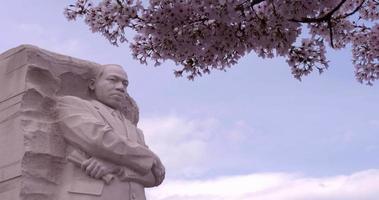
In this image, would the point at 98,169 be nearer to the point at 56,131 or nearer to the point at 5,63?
the point at 56,131

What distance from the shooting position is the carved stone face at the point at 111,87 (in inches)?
267

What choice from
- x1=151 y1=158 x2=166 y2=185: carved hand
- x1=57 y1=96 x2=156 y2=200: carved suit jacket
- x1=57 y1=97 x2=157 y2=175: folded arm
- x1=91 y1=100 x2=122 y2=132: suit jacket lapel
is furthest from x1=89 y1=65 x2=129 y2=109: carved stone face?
x1=151 y1=158 x2=166 y2=185: carved hand

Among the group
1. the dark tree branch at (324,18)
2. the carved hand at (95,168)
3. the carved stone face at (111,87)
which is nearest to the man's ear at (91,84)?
the carved stone face at (111,87)

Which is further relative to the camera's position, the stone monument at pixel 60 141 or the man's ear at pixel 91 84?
the man's ear at pixel 91 84

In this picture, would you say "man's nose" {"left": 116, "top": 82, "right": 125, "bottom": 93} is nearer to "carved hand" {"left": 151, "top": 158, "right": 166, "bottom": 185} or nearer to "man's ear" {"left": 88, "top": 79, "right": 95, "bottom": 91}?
"man's ear" {"left": 88, "top": 79, "right": 95, "bottom": 91}

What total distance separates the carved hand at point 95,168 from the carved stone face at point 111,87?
873 mm

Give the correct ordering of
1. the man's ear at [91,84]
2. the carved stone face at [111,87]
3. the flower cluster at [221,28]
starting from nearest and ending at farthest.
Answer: the flower cluster at [221,28]
the carved stone face at [111,87]
the man's ear at [91,84]

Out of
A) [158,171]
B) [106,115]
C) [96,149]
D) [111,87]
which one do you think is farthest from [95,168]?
[111,87]

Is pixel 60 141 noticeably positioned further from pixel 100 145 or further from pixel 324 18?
pixel 324 18

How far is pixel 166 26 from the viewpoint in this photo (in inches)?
236

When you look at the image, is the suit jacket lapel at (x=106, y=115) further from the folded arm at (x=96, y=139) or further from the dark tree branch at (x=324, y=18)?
the dark tree branch at (x=324, y=18)

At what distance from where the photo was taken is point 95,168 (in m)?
6.00

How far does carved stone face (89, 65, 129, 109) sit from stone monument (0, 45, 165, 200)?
21mm

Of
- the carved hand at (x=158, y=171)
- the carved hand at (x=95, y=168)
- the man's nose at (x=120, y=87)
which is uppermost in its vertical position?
the man's nose at (x=120, y=87)
